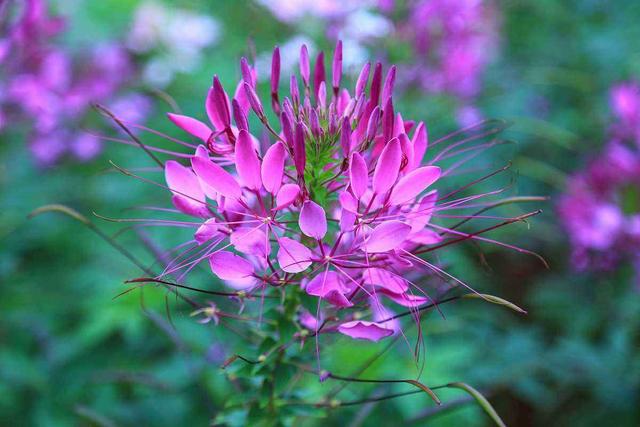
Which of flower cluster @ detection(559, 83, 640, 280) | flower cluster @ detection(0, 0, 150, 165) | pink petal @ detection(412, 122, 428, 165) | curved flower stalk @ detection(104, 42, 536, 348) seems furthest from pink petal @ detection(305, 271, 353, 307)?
flower cluster @ detection(559, 83, 640, 280)

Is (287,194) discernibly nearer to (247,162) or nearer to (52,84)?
(247,162)

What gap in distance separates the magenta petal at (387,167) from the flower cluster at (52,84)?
111 centimetres

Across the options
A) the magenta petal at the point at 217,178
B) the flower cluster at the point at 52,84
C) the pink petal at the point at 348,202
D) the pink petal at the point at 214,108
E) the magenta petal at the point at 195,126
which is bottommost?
the flower cluster at the point at 52,84

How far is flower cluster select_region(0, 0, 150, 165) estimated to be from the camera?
5.30 ft

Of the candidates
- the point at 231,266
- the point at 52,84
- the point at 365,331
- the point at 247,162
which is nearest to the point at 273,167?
the point at 247,162

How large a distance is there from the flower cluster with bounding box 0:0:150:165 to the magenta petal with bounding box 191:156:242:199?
943 mm

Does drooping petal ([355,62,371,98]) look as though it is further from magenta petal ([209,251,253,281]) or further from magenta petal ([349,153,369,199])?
magenta petal ([209,251,253,281])

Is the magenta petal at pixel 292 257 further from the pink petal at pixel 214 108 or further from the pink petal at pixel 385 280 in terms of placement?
the pink petal at pixel 214 108

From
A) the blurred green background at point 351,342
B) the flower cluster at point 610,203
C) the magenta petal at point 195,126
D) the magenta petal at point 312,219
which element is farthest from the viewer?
the flower cluster at point 610,203

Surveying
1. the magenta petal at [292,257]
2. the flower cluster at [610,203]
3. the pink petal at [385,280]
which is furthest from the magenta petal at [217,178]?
the flower cluster at [610,203]

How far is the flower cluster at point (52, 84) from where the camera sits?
5.30 ft

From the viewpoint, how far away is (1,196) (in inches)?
72.5

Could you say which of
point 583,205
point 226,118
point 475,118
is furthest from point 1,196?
point 583,205

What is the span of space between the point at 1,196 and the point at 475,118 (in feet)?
5.72
